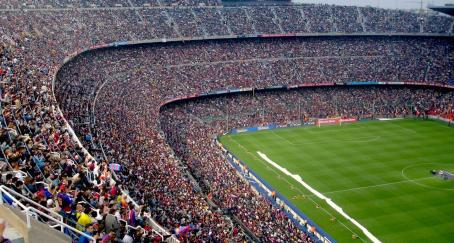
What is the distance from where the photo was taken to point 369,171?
44031mm

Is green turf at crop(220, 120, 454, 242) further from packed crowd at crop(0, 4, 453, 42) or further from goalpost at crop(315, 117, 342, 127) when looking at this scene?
packed crowd at crop(0, 4, 453, 42)

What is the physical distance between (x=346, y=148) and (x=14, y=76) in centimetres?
3470

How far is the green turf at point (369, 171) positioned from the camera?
3384 centimetres

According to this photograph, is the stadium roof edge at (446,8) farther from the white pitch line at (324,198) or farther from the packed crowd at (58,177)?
the packed crowd at (58,177)

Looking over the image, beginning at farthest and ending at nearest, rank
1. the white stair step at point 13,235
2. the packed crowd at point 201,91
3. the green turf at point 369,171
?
the green turf at point 369,171, the packed crowd at point 201,91, the white stair step at point 13,235


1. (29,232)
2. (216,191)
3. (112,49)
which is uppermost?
(29,232)

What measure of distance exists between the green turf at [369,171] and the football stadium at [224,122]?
192 mm

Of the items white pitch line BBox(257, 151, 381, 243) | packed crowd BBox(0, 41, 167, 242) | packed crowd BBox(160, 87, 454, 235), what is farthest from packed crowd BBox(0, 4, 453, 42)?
packed crowd BBox(0, 41, 167, 242)

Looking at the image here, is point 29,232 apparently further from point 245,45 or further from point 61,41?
point 245,45

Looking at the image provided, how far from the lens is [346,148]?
51156 millimetres

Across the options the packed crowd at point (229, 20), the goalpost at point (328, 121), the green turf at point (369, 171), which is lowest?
the goalpost at point (328, 121)

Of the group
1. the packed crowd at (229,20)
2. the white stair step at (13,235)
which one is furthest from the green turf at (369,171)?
the white stair step at (13,235)

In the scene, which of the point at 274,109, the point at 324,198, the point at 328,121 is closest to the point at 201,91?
the point at 274,109

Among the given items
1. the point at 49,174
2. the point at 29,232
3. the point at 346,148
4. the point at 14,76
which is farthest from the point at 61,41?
the point at 29,232
